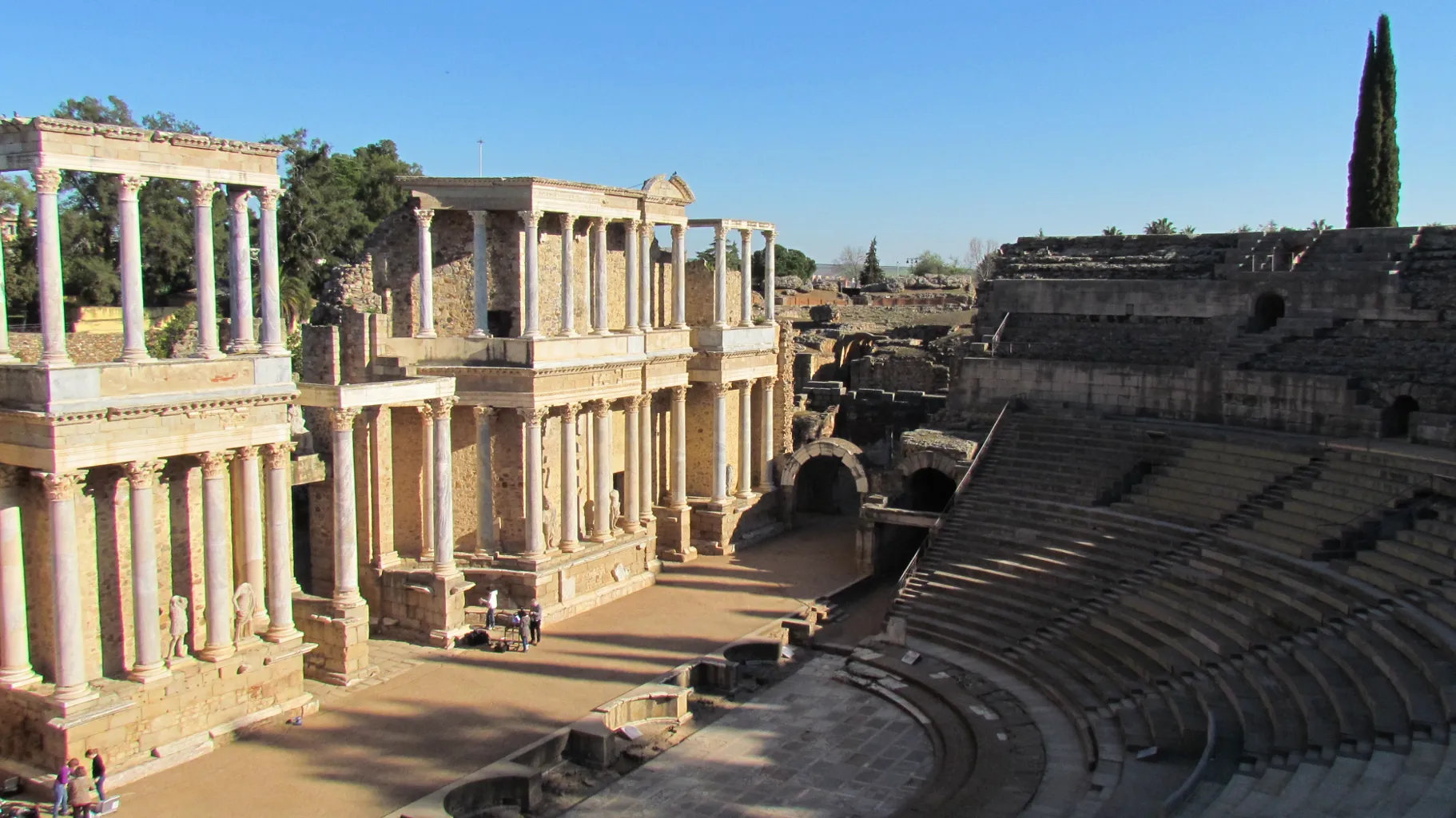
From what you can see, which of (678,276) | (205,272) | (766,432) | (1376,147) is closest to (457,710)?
(205,272)

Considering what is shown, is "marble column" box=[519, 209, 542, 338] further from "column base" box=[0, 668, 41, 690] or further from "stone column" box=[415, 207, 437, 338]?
"column base" box=[0, 668, 41, 690]

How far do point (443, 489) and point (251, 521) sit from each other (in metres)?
4.67

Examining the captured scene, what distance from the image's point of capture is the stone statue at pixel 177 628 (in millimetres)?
17281

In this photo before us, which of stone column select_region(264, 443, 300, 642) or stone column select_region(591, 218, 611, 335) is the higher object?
stone column select_region(591, 218, 611, 335)

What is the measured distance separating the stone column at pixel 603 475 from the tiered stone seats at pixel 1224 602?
21.6 ft

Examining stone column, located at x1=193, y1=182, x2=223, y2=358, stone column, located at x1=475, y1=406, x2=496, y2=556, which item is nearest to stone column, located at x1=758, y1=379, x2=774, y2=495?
stone column, located at x1=475, y1=406, x2=496, y2=556

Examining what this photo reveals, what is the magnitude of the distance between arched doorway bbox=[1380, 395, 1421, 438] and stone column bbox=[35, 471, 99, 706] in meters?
21.6

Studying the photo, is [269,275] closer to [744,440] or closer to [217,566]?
[217,566]

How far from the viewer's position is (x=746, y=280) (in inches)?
1205

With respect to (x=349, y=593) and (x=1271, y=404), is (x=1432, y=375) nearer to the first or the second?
(x=1271, y=404)

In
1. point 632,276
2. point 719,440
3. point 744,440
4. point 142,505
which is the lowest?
point 744,440

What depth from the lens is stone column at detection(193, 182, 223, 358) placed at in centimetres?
1692

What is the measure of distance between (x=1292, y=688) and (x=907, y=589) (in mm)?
8448

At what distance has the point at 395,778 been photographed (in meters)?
16.2
